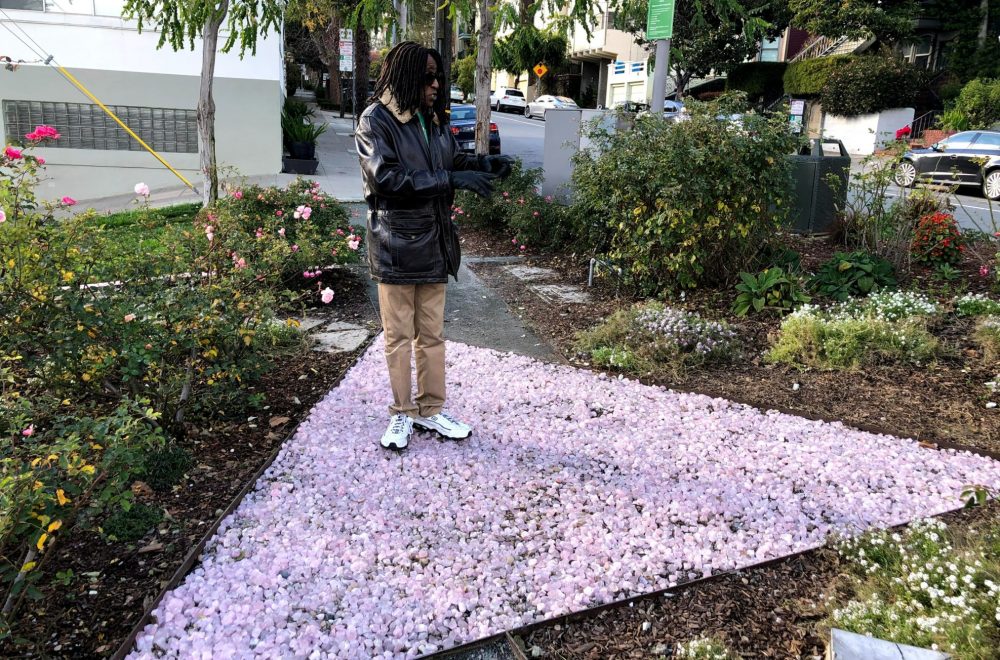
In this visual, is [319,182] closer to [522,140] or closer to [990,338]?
[990,338]

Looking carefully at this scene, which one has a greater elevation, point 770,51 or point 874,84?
point 770,51

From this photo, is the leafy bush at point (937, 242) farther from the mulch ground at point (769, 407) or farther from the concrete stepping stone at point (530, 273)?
the concrete stepping stone at point (530, 273)

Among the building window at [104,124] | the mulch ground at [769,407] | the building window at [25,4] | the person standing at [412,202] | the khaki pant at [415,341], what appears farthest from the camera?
the building window at [104,124]

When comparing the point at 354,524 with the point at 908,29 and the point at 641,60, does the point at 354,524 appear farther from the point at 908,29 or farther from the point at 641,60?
the point at 641,60

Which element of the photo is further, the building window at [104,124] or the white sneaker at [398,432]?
the building window at [104,124]

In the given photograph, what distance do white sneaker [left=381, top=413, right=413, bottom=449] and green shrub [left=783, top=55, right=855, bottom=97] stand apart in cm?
3194

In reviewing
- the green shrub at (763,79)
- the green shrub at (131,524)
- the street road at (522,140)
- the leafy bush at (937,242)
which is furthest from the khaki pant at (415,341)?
the green shrub at (763,79)

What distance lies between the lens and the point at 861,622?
250 cm

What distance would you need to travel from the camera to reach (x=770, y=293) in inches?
239

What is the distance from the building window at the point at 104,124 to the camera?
13.0 metres

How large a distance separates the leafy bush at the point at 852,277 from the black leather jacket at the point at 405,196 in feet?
12.2

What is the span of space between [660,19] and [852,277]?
3.55 metres

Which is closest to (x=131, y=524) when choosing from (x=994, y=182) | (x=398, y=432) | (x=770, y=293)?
(x=398, y=432)

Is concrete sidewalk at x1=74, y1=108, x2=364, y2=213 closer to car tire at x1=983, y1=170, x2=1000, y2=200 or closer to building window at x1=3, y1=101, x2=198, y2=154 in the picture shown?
building window at x1=3, y1=101, x2=198, y2=154
